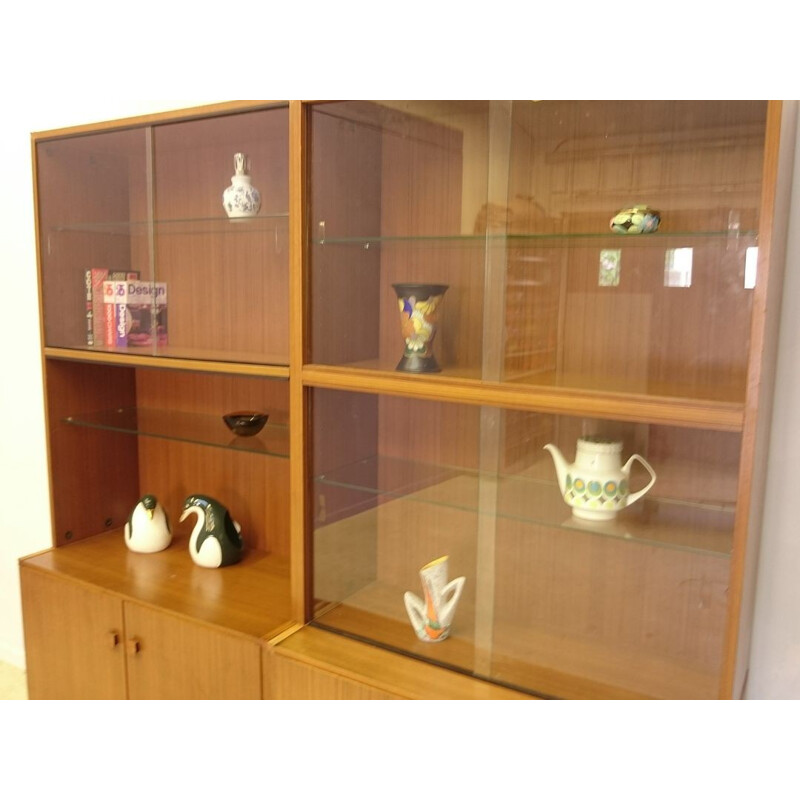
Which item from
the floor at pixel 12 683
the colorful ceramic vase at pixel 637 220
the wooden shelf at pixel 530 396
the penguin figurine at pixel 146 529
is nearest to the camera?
the wooden shelf at pixel 530 396

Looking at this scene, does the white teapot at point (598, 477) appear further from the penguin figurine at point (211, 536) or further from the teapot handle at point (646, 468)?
the penguin figurine at point (211, 536)

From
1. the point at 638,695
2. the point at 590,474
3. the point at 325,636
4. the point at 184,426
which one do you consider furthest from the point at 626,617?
the point at 184,426

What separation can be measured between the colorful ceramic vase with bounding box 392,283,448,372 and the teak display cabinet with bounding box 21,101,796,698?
2 cm

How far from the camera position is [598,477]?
1360 mm

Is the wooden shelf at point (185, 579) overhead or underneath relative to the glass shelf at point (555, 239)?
underneath

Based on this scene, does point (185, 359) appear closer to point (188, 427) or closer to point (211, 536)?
point (188, 427)

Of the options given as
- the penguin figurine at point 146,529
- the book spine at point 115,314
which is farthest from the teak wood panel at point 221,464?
the book spine at point 115,314

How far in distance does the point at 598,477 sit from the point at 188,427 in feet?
4.00

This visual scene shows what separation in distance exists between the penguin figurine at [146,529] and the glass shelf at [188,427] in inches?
8.1

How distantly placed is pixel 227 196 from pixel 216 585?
984mm

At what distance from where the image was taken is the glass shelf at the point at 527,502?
1271 mm

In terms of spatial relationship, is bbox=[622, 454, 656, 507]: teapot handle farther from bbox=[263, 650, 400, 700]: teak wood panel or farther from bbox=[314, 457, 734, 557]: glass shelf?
bbox=[263, 650, 400, 700]: teak wood panel

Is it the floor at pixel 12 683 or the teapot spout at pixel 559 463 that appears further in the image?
the floor at pixel 12 683

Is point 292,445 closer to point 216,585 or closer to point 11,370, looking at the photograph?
point 216,585
